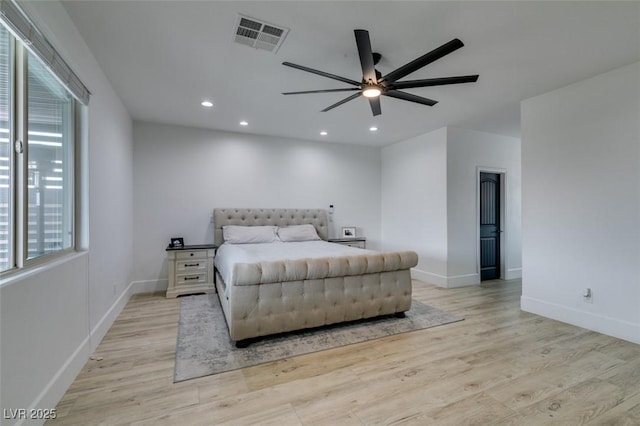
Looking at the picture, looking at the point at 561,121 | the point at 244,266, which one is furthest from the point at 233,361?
the point at 561,121

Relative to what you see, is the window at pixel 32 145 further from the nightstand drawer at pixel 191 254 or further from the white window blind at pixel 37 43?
the nightstand drawer at pixel 191 254

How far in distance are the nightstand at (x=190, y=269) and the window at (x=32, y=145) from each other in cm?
205

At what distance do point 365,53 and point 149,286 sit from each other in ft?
15.3

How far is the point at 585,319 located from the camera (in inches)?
125

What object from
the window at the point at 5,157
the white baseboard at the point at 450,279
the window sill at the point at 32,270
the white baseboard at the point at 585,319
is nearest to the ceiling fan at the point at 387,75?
the window at the point at 5,157

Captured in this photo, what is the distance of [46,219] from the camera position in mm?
1996

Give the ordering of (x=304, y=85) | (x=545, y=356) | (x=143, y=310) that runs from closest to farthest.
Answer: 1. (x=545, y=356)
2. (x=304, y=85)
3. (x=143, y=310)

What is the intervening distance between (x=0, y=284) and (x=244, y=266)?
1546 mm

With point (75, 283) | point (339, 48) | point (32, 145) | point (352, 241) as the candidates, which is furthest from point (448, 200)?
point (32, 145)

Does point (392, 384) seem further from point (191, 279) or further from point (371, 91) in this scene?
point (191, 279)

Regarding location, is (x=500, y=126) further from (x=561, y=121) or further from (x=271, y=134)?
(x=271, y=134)

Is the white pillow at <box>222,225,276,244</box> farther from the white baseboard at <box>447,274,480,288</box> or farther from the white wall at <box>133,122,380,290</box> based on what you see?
the white baseboard at <box>447,274,480,288</box>

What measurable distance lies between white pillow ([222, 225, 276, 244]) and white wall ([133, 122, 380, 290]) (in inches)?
19.0

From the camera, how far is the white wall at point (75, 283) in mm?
1503
